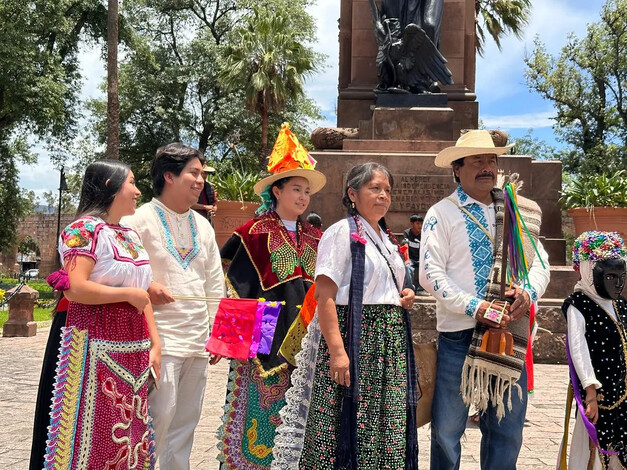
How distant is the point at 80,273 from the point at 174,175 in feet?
3.35

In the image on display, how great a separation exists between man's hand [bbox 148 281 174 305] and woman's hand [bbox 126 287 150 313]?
0.23m

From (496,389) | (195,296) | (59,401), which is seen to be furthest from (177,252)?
(496,389)

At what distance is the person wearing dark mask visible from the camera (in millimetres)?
3871

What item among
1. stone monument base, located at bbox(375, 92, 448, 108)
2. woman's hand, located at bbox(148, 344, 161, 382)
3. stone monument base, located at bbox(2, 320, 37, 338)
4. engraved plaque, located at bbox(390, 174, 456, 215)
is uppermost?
stone monument base, located at bbox(375, 92, 448, 108)

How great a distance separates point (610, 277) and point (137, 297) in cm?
264

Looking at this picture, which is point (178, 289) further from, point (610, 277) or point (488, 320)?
point (610, 277)

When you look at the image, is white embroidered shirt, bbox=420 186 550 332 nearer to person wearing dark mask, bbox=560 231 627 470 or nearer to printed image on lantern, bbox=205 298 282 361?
person wearing dark mask, bbox=560 231 627 470

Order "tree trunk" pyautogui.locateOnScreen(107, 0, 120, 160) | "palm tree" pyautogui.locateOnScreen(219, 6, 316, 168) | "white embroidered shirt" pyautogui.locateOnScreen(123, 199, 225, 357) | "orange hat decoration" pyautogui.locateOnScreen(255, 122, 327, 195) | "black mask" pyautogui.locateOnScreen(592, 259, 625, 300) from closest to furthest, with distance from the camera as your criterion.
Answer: "white embroidered shirt" pyautogui.locateOnScreen(123, 199, 225, 357) < "black mask" pyautogui.locateOnScreen(592, 259, 625, 300) < "orange hat decoration" pyautogui.locateOnScreen(255, 122, 327, 195) < "tree trunk" pyautogui.locateOnScreen(107, 0, 120, 160) < "palm tree" pyautogui.locateOnScreen(219, 6, 316, 168)

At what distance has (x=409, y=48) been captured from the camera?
11.4 m

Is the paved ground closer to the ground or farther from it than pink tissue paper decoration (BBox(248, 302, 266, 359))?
closer to the ground

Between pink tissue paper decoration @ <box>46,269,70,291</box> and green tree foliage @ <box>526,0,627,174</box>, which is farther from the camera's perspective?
green tree foliage @ <box>526,0,627,174</box>

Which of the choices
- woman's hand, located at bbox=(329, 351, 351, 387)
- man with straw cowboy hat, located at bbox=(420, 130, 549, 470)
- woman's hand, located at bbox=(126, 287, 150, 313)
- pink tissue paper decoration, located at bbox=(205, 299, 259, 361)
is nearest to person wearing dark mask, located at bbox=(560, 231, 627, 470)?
man with straw cowboy hat, located at bbox=(420, 130, 549, 470)

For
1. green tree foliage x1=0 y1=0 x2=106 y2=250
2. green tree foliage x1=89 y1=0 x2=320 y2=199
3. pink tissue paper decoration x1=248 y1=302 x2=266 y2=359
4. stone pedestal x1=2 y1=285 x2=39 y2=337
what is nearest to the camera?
pink tissue paper decoration x1=248 y1=302 x2=266 y2=359

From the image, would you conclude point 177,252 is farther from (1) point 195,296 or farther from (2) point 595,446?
(2) point 595,446
